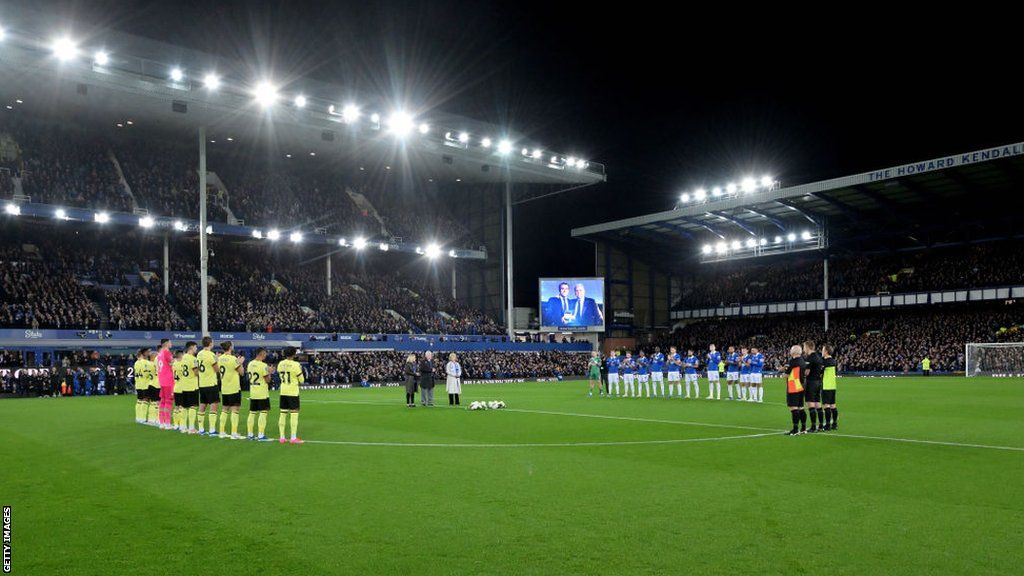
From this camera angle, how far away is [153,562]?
643 centimetres

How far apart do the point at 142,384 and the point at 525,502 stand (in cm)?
1402

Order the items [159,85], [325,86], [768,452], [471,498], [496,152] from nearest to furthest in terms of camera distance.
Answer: [471,498] → [768,452] → [159,85] → [325,86] → [496,152]

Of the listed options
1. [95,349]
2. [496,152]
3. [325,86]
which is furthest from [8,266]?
[496,152]

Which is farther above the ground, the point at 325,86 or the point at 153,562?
the point at 325,86

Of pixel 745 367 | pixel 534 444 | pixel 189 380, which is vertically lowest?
pixel 534 444

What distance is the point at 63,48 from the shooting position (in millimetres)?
37062

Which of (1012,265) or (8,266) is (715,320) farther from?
(8,266)

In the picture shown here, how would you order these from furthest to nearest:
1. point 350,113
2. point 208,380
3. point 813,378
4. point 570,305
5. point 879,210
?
point 570,305, point 879,210, point 350,113, point 208,380, point 813,378

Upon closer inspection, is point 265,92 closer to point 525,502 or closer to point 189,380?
point 189,380

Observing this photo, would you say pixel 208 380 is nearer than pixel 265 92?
Yes

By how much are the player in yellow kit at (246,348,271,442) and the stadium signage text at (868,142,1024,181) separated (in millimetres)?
44485

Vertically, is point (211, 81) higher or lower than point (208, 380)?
higher

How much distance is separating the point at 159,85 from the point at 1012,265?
192ft

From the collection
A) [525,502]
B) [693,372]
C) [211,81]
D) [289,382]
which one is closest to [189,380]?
[289,382]
